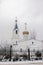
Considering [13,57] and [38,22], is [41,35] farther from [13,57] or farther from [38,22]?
[13,57]

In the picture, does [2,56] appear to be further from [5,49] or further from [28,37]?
[28,37]

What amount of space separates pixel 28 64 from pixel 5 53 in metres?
0.67

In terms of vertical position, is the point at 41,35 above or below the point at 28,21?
below

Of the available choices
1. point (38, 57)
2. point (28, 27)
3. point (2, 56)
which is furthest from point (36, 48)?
point (2, 56)

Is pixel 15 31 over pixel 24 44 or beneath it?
over

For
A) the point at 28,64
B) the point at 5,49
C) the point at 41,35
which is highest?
the point at 41,35

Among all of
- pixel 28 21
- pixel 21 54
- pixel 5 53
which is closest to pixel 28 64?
pixel 21 54

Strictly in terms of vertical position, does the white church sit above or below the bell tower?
below

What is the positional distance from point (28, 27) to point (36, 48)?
0.59 metres

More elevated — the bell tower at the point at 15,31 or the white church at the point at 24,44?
the bell tower at the point at 15,31

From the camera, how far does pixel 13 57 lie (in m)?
5.34

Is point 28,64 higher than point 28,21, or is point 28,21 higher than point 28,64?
point 28,21

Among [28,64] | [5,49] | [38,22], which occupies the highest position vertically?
[38,22]

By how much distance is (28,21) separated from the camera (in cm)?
539
